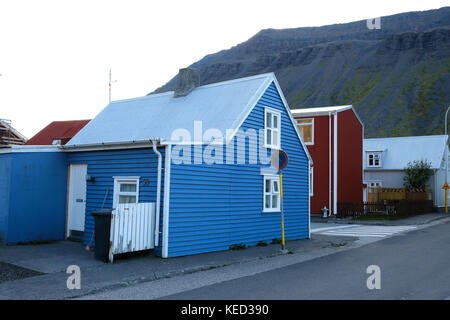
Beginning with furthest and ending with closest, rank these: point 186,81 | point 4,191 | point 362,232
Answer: point 362,232, point 186,81, point 4,191

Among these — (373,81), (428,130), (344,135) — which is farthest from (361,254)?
(373,81)

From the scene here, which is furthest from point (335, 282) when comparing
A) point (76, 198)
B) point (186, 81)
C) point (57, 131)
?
point (57, 131)

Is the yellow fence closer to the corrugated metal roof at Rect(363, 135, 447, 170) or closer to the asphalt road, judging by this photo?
the corrugated metal roof at Rect(363, 135, 447, 170)

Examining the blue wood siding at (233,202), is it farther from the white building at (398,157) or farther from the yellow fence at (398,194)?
the white building at (398,157)

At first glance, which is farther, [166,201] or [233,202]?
[233,202]

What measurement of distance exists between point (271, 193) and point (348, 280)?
7183 mm

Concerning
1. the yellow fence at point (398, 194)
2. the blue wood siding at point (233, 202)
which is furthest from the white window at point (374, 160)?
the blue wood siding at point (233, 202)

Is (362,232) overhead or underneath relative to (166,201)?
underneath

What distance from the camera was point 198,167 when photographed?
43.4ft

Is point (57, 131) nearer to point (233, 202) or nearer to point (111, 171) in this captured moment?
point (111, 171)

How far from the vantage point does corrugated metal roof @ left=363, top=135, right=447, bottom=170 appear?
4116 centimetres

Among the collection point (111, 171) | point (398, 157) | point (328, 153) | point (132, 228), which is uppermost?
point (398, 157)

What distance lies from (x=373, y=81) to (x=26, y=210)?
13596 centimetres
